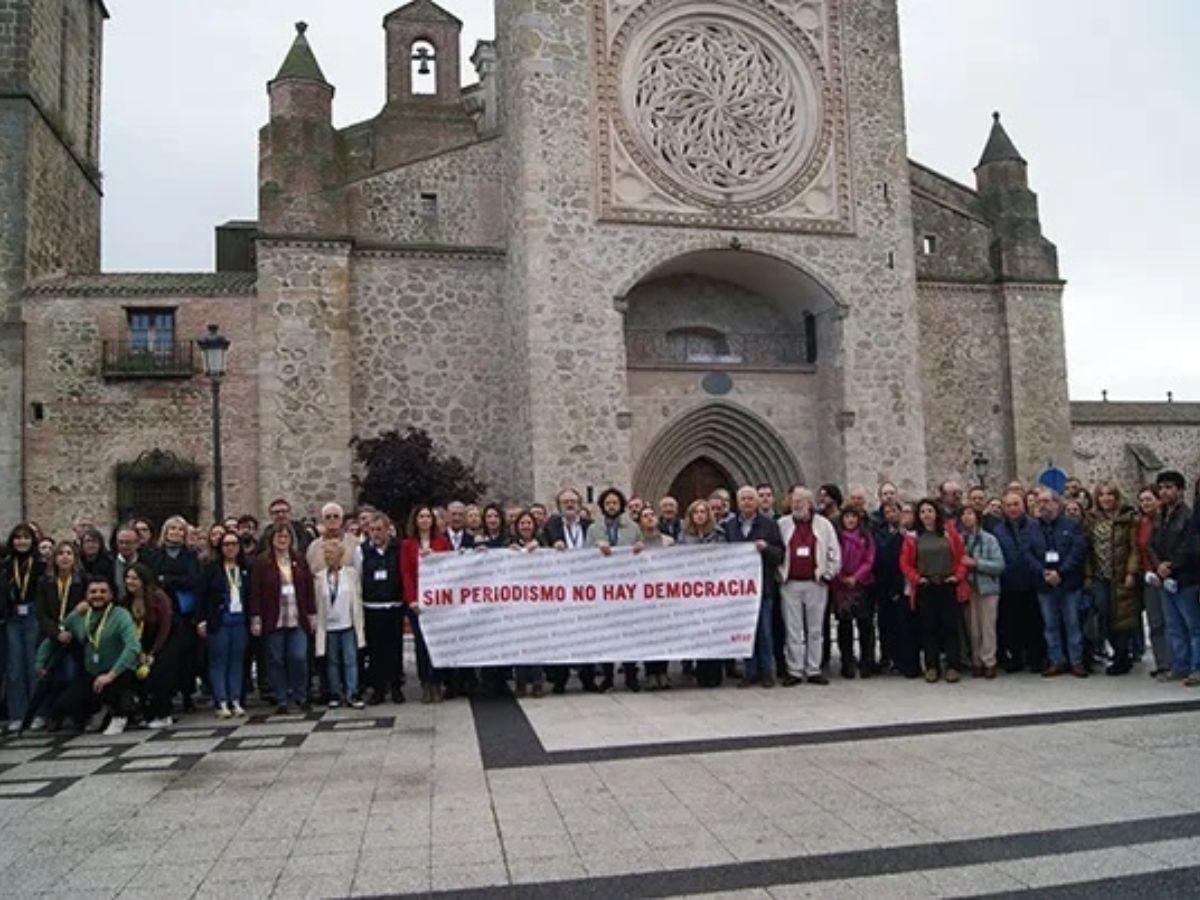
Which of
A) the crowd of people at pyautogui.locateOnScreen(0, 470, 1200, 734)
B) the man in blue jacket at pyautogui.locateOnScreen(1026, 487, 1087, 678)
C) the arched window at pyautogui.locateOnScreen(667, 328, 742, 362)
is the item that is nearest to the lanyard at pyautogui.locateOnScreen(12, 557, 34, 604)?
the crowd of people at pyautogui.locateOnScreen(0, 470, 1200, 734)

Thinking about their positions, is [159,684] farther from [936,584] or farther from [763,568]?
[936,584]

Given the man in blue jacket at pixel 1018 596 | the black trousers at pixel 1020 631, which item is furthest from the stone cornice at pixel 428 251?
the black trousers at pixel 1020 631

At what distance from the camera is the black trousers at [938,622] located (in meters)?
9.65

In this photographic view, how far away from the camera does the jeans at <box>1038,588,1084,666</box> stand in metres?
9.70

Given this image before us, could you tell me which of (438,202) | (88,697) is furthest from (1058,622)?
Result: (438,202)

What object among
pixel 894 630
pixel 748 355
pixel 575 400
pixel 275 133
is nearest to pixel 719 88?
pixel 748 355

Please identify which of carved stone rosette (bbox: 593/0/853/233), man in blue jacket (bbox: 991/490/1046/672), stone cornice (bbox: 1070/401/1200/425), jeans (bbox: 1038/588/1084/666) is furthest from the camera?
stone cornice (bbox: 1070/401/1200/425)

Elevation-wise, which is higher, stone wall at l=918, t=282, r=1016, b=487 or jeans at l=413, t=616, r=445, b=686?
stone wall at l=918, t=282, r=1016, b=487

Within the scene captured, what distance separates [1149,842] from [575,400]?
14.4 m

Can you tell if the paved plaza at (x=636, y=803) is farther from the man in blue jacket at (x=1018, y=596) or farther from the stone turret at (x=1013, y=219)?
the stone turret at (x=1013, y=219)

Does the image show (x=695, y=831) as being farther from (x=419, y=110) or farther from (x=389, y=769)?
(x=419, y=110)

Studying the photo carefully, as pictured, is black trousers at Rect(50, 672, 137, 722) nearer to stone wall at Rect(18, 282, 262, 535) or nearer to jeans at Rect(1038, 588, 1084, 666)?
jeans at Rect(1038, 588, 1084, 666)

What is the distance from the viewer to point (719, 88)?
66.6ft

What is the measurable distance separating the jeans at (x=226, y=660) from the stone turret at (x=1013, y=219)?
63.8 ft
